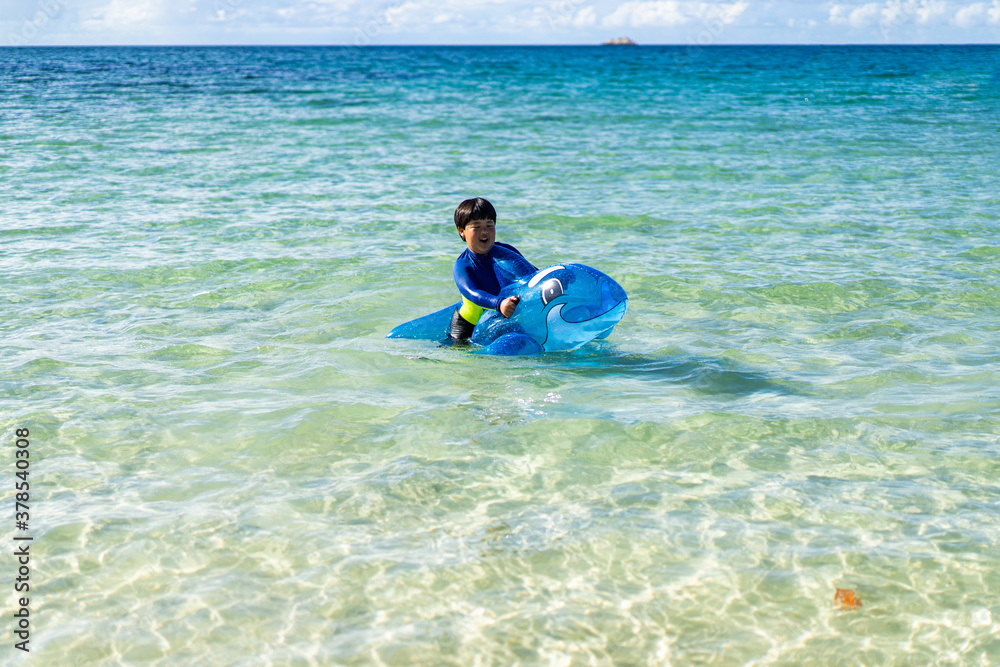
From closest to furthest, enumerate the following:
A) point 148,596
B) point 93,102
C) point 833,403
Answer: point 148,596
point 833,403
point 93,102

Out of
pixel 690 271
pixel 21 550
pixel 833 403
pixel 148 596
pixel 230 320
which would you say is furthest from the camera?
pixel 690 271

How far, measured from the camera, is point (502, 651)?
9.14ft

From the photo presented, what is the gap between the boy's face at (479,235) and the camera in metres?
5.39

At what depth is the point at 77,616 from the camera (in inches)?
116

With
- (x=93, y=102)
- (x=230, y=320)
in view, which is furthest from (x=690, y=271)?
(x=93, y=102)

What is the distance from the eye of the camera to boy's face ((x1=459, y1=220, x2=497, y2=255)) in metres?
5.39

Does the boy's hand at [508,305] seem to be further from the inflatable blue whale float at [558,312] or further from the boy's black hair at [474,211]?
the boy's black hair at [474,211]

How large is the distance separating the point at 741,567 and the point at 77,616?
7.56 feet

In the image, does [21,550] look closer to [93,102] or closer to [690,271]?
[690,271]

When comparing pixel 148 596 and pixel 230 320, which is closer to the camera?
pixel 148 596

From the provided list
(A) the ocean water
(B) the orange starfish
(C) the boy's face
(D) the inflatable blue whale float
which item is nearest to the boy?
A: (C) the boy's face

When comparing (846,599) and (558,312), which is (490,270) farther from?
(846,599)

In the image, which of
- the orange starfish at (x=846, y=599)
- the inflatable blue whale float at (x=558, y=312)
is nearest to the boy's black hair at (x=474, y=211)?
the inflatable blue whale float at (x=558, y=312)

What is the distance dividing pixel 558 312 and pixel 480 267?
64 cm
